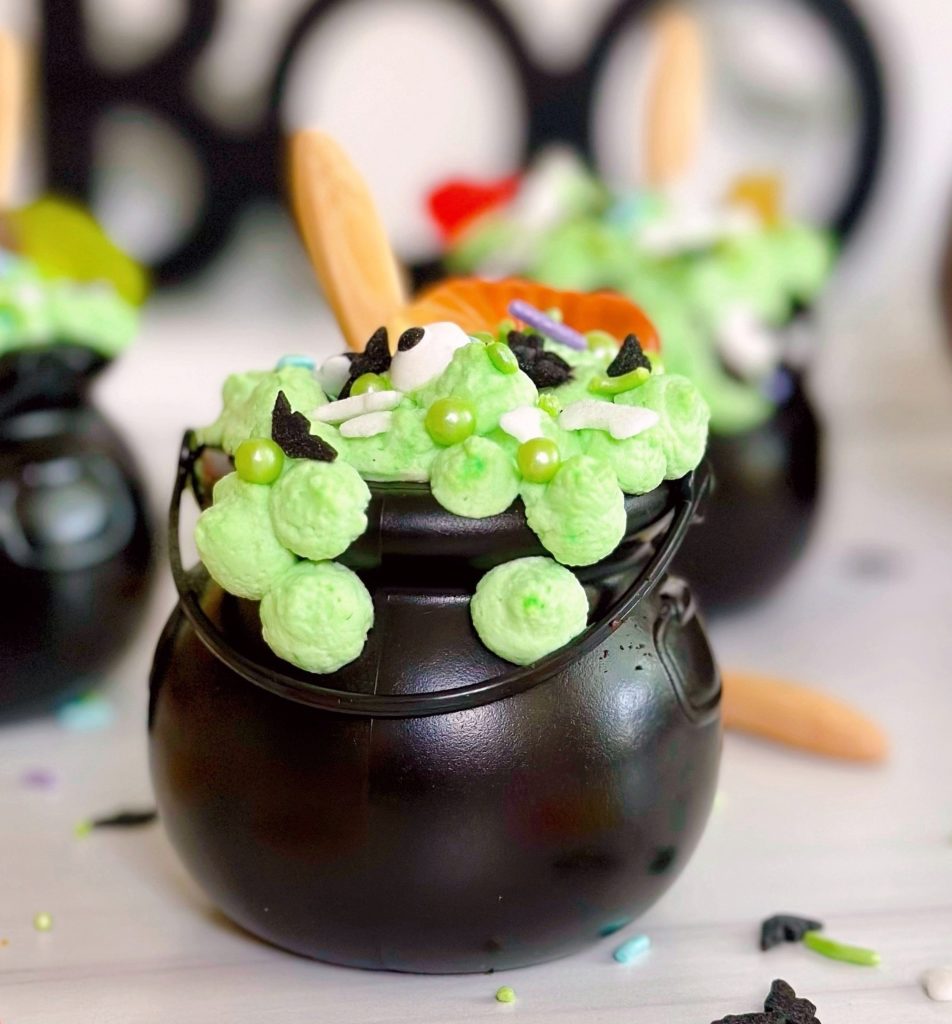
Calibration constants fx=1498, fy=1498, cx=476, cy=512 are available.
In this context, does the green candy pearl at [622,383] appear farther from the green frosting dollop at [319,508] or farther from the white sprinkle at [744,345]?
the white sprinkle at [744,345]

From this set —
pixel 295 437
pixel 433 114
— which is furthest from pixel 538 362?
pixel 433 114

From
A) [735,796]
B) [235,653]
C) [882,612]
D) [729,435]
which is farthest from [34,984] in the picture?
[882,612]

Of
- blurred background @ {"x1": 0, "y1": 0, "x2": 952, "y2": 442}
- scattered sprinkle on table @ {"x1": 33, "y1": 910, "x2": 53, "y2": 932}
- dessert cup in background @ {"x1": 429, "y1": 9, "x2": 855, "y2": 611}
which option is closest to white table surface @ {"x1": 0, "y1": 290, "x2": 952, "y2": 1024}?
scattered sprinkle on table @ {"x1": 33, "y1": 910, "x2": 53, "y2": 932}

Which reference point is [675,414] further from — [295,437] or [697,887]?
[697,887]

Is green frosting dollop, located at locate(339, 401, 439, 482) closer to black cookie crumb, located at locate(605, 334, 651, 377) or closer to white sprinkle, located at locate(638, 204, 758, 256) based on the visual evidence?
black cookie crumb, located at locate(605, 334, 651, 377)

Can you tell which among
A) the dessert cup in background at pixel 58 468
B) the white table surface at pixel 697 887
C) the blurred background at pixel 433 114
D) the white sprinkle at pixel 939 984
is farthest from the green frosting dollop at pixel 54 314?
the blurred background at pixel 433 114

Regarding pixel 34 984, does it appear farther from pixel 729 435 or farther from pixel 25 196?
pixel 25 196
